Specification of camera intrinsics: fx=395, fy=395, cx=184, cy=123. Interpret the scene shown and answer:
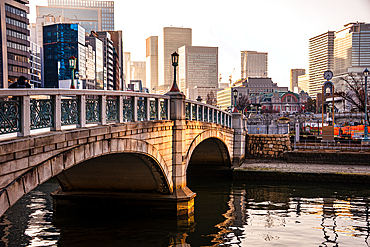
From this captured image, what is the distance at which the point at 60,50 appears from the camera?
98312 mm

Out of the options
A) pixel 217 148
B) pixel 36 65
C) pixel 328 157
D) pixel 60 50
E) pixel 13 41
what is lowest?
pixel 328 157

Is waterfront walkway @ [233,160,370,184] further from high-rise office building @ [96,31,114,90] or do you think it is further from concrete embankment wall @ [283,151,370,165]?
high-rise office building @ [96,31,114,90]

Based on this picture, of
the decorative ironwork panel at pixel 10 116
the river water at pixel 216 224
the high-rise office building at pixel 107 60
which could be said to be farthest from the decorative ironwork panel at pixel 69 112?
the high-rise office building at pixel 107 60

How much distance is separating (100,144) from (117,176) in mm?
6200

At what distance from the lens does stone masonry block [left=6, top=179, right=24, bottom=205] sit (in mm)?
7891

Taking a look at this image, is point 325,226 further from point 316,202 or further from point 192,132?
point 192,132

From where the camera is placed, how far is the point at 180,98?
18.5 meters

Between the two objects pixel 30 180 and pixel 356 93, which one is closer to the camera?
pixel 30 180

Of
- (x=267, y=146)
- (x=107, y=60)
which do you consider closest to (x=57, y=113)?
(x=267, y=146)

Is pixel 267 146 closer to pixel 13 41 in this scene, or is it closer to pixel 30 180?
pixel 30 180

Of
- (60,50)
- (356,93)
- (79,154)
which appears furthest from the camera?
(60,50)

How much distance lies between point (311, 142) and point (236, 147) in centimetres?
1360

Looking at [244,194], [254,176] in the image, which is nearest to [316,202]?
[244,194]

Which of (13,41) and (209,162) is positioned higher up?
(13,41)
